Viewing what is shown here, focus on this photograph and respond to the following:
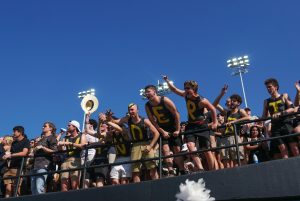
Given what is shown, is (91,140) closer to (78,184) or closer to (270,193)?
(78,184)

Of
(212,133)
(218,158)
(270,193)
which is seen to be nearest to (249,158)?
(218,158)

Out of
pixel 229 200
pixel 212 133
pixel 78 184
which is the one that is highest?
pixel 212 133

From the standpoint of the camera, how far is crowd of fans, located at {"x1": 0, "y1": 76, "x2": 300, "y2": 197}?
5534mm

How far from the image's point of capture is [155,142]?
5.63 m

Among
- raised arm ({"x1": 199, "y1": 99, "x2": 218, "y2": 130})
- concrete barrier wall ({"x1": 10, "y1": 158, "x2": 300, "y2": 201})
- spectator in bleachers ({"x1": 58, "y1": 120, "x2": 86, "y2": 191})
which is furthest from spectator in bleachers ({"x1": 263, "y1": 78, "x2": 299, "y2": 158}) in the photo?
spectator in bleachers ({"x1": 58, "y1": 120, "x2": 86, "y2": 191})

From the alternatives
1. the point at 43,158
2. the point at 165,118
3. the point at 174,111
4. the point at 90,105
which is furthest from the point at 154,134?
the point at 90,105

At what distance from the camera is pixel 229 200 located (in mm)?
5027

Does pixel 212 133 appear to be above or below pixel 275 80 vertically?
below

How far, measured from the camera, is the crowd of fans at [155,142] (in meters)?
5.53

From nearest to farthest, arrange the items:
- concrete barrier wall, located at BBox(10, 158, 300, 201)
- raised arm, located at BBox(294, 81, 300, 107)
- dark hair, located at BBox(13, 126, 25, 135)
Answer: concrete barrier wall, located at BBox(10, 158, 300, 201), raised arm, located at BBox(294, 81, 300, 107), dark hair, located at BBox(13, 126, 25, 135)

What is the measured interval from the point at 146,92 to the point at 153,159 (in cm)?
114

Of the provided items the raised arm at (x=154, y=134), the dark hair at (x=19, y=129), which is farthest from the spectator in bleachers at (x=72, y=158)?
the raised arm at (x=154, y=134)

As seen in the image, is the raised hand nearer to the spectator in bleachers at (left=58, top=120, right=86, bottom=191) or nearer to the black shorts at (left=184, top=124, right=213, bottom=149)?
the black shorts at (left=184, top=124, right=213, bottom=149)

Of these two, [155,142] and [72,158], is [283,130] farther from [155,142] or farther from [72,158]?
[72,158]
